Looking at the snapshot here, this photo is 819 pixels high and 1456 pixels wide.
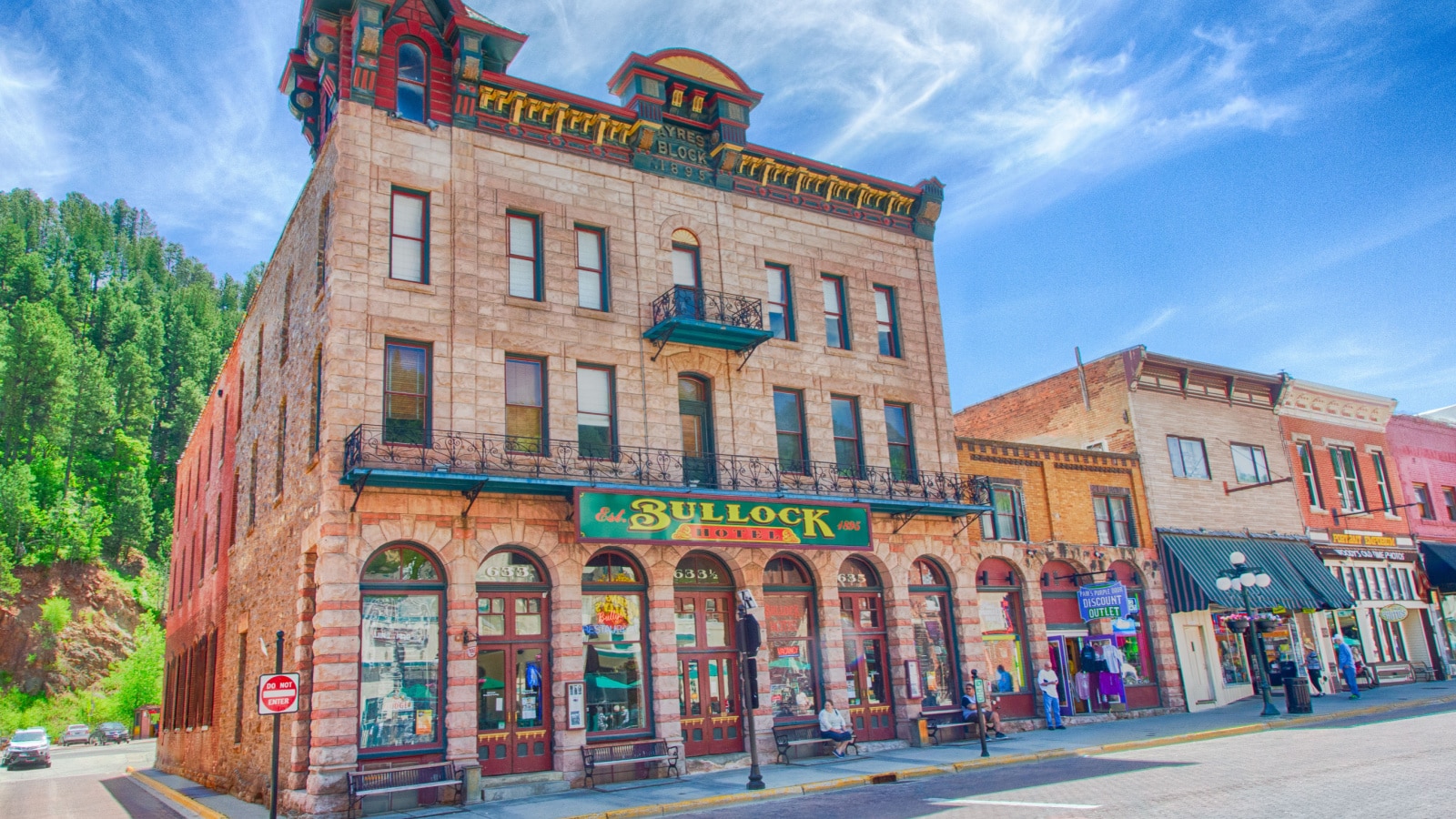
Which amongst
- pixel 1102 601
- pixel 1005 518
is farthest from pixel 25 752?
pixel 1102 601

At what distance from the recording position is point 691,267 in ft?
75.0

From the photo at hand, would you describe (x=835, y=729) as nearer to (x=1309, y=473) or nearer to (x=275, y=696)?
(x=275, y=696)

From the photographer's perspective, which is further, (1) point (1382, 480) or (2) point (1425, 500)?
(2) point (1425, 500)

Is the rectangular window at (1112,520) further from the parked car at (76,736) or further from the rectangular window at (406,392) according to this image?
the parked car at (76,736)

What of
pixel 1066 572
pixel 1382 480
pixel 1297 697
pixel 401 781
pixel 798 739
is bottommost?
pixel 1297 697

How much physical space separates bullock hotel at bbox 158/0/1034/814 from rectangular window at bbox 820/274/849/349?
0.10 meters

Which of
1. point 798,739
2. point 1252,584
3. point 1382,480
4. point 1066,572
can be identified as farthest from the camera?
point 1382,480

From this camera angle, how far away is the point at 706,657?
2033 cm

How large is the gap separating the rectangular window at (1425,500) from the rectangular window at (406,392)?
37956 mm

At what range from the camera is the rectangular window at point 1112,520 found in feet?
91.9

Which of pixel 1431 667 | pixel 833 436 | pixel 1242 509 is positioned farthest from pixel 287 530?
pixel 1431 667

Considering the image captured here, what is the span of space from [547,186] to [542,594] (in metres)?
8.69

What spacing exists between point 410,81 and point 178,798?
54.8 ft

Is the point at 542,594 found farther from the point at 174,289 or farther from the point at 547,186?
the point at 174,289
